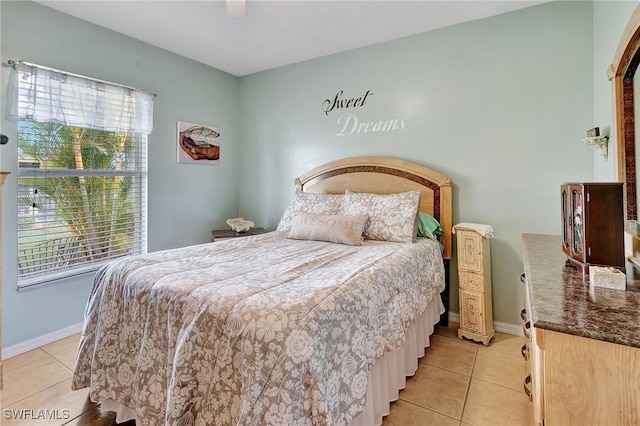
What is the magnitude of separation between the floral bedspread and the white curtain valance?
157 centimetres

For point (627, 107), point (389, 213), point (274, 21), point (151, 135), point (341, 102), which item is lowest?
point (389, 213)

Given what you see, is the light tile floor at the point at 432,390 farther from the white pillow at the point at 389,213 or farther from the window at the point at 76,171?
the white pillow at the point at 389,213

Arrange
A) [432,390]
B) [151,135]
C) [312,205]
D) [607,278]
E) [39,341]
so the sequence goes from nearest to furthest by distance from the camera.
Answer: [607,278]
[432,390]
[39,341]
[312,205]
[151,135]

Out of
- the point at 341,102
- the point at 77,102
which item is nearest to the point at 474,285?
the point at 341,102

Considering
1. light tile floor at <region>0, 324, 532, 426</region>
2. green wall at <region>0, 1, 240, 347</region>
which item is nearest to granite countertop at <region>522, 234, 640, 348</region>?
light tile floor at <region>0, 324, 532, 426</region>

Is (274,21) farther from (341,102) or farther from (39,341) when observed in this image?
(39,341)

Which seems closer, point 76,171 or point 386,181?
point 76,171

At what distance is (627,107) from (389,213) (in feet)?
5.02

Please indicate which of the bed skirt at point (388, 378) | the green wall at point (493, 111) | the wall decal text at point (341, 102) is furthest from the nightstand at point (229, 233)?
the bed skirt at point (388, 378)

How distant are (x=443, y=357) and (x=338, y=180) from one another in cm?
187

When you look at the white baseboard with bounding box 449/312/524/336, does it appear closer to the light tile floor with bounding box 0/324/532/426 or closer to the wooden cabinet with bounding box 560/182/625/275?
the light tile floor with bounding box 0/324/532/426

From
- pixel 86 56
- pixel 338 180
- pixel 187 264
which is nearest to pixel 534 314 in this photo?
pixel 187 264

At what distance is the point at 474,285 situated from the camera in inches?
97.8

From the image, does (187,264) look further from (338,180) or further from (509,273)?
(509,273)
